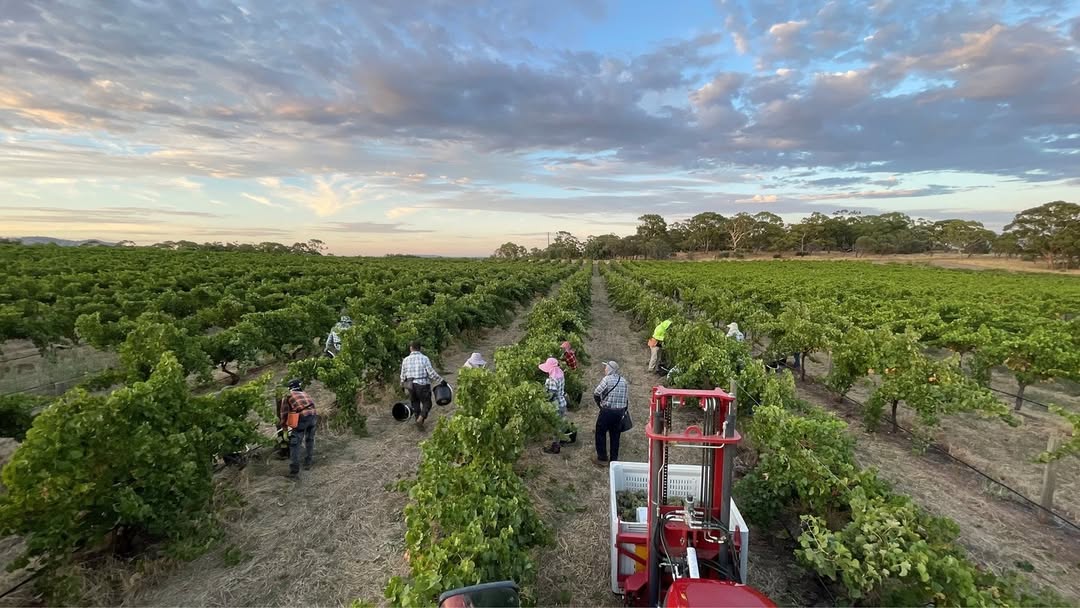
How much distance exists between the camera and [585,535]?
21.2 feet

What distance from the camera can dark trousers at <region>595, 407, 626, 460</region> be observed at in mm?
8141

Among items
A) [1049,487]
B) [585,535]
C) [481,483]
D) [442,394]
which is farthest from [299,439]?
[1049,487]

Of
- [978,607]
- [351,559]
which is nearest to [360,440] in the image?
[351,559]

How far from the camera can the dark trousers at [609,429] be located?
8.14m

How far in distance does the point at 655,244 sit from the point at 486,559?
402 ft

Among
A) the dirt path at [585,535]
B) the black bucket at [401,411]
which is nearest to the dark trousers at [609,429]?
the dirt path at [585,535]

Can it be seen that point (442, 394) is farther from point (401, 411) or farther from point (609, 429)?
point (609, 429)

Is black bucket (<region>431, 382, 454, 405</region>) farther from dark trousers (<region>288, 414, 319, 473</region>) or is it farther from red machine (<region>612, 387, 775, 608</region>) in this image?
red machine (<region>612, 387, 775, 608</region>)

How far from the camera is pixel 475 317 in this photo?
1847 centimetres

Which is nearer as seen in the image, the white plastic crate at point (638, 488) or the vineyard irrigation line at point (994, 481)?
the white plastic crate at point (638, 488)

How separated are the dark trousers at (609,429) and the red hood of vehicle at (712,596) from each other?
4.69 metres

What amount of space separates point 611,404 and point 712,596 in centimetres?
486

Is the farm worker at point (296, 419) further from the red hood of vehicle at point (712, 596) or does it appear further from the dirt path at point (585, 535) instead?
the red hood of vehicle at point (712, 596)


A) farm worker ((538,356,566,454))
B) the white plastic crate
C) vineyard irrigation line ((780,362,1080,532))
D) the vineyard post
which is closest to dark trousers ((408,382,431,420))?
farm worker ((538,356,566,454))
